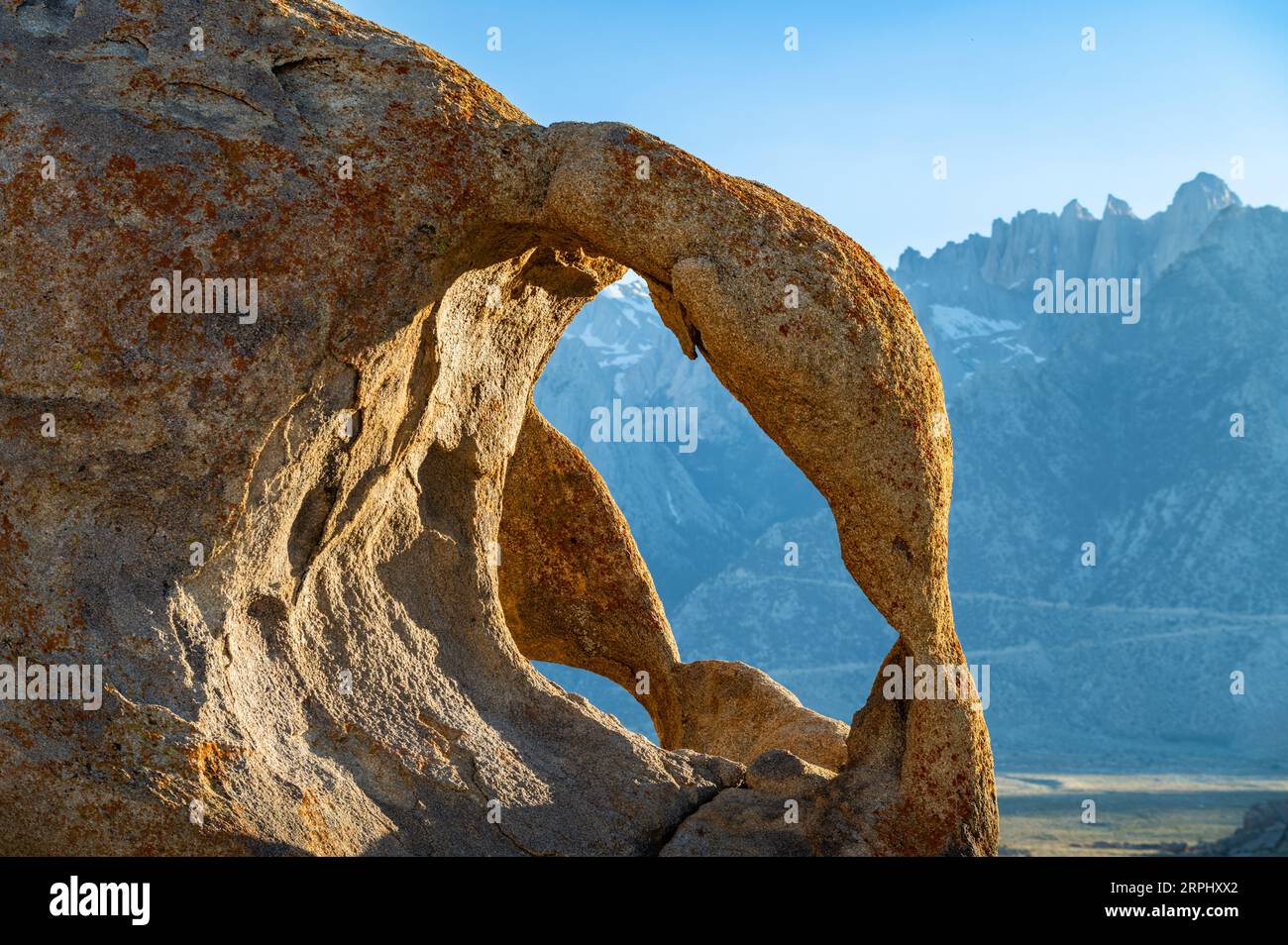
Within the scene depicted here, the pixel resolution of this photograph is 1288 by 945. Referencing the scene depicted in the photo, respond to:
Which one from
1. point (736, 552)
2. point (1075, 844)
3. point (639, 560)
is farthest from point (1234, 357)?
point (639, 560)

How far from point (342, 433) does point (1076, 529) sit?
95970mm

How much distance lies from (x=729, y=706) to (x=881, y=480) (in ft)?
15.1

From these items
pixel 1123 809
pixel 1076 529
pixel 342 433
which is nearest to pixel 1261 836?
pixel 1123 809

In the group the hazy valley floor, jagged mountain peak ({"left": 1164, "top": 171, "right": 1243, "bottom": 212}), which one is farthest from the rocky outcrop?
jagged mountain peak ({"left": 1164, "top": 171, "right": 1243, "bottom": 212})

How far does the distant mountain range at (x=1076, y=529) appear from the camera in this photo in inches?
3374

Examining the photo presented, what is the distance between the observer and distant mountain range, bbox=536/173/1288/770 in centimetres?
8569

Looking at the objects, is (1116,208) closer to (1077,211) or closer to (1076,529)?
(1077,211)

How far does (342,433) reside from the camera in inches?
351

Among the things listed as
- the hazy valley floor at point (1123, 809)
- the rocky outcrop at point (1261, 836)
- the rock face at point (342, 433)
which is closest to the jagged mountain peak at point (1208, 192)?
the hazy valley floor at point (1123, 809)

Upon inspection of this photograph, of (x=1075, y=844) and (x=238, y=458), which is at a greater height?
(x=238, y=458)

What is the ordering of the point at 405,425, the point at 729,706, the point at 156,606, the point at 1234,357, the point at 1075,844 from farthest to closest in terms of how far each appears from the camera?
the point at 1234,357 → the point at 1075,844 → the point at 729,706 → the point at 405,425 → the point at 156,606

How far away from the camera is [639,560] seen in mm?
13742
